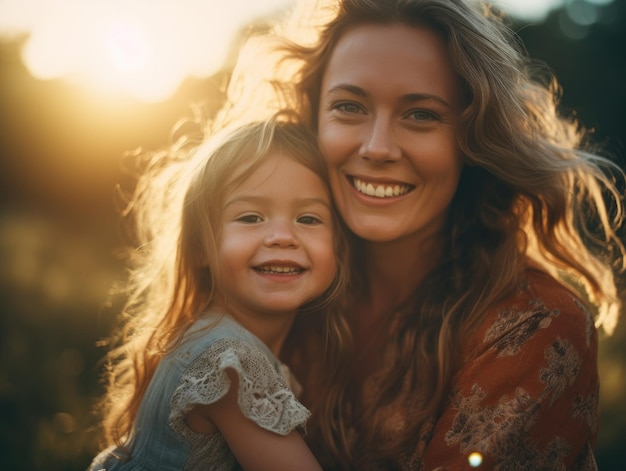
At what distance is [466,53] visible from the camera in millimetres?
2812

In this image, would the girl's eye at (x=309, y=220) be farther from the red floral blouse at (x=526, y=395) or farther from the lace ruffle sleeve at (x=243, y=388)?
the red floral blouse at (x=526, y=395)

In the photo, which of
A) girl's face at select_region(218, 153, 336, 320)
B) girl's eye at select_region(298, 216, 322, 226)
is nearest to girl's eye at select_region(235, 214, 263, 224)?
girl's face at select_region(218, 153, 336, 320)

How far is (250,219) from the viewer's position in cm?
281

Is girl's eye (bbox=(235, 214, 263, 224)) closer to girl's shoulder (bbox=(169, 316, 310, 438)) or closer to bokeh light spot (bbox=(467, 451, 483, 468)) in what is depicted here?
girl's shoulder (bbox=(169, 316, 310, 438))

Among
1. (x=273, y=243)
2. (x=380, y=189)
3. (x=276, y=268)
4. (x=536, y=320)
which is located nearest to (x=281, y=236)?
(x=273, y=243)

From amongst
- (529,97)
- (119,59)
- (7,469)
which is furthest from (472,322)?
(119,59)

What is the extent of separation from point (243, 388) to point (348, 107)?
1.21 metres

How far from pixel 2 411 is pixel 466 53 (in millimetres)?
3401

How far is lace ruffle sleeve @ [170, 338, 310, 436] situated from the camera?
2.38m

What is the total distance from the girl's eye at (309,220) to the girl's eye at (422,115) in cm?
53

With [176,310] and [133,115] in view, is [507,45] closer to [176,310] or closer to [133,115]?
[176,310]

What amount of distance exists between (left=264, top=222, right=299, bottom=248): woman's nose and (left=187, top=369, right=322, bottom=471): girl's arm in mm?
524

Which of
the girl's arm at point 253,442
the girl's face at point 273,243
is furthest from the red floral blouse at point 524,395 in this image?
the girl's face at point 273,243

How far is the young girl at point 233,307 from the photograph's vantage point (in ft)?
7.98
